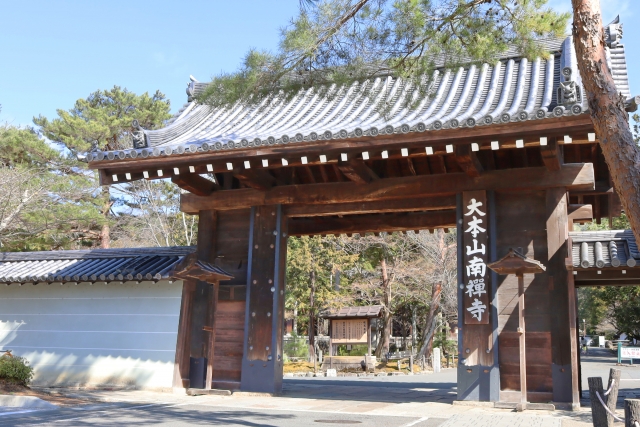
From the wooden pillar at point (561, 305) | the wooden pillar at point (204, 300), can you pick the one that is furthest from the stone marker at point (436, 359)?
the wooden pillar at point (561, 305)

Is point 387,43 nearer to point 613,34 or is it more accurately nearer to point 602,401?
point 602,401

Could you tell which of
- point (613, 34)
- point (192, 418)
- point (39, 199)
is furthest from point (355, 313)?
point (192, 418)

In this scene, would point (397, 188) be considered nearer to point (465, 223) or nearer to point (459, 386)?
point (465, 223)

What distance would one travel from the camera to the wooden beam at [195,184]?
10.2 meters

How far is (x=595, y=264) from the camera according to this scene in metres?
8.73

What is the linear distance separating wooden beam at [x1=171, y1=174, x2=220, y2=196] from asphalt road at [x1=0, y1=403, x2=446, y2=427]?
389 cm

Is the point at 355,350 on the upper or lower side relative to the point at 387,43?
lower

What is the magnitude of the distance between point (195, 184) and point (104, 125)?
17259mm

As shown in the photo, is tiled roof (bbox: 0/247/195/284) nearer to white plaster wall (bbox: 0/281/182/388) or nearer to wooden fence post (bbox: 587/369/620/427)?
white plaster wall (bbox: 0/281/182/388)

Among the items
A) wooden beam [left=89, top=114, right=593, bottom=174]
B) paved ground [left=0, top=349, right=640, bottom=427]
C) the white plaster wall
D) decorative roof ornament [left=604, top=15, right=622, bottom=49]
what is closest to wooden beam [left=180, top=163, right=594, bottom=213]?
wooden beam [left=89, top=114, right=593, bottom=174]

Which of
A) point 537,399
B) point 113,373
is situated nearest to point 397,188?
point 537,399

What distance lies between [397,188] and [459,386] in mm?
3320

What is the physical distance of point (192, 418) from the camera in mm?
6977

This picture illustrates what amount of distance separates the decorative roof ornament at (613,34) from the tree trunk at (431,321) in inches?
599
